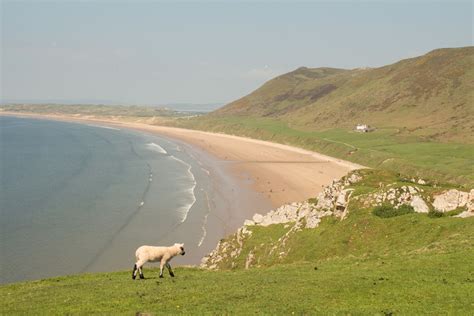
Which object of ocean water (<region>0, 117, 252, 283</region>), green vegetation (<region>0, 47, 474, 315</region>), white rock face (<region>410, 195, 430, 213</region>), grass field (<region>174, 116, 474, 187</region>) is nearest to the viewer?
green vegetation (<region>0, 47, 474, 315</region>)

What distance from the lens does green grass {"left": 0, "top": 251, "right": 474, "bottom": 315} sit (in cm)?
2048

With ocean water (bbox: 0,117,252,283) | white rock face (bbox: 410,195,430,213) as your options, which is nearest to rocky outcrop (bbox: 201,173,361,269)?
white rock face (bbox: 410,195,430,213)

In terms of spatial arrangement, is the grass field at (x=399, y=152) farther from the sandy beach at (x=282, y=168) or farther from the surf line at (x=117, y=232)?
the surf line at (x=117, y=232)

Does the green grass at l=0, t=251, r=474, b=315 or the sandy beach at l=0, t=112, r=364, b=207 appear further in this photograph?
the sandy beach at l=0, t=112, r=364, b=207

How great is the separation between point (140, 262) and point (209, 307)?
374 inches

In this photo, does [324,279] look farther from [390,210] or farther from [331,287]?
[390,210]

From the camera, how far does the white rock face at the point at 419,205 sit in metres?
39.9

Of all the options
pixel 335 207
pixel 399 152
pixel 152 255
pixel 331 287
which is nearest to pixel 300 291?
pixel 331 287

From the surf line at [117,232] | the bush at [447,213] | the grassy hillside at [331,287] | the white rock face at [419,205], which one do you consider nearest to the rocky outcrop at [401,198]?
the white rock face at [419,205]

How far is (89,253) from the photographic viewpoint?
59.8 m

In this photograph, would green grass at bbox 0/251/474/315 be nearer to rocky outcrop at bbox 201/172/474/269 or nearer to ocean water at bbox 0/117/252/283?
rocky outcrop at bbox 201/172/474/269

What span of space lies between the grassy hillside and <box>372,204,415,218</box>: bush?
1.60 m

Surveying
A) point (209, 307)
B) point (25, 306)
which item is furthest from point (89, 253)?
point (209, 307)

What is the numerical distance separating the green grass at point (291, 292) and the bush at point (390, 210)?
10223 millimetres
